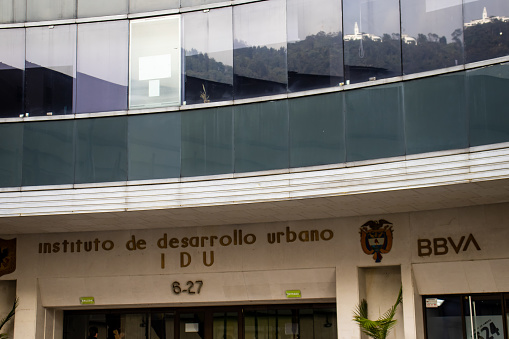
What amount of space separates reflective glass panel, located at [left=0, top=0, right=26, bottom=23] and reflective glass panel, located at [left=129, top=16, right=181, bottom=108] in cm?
264

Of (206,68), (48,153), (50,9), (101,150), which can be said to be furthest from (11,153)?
(206,68)

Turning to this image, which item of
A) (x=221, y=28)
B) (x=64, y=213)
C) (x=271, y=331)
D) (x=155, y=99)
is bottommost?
(x=271, y=331)

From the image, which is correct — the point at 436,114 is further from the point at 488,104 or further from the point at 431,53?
the point at 431,53

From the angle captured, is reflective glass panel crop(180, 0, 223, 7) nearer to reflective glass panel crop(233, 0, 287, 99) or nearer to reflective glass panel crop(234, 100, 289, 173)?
reflective glass panel crop(233, 0, 287, 99)

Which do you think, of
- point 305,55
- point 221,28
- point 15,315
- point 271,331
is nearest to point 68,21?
point 221,28

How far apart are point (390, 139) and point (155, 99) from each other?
5.29 metres

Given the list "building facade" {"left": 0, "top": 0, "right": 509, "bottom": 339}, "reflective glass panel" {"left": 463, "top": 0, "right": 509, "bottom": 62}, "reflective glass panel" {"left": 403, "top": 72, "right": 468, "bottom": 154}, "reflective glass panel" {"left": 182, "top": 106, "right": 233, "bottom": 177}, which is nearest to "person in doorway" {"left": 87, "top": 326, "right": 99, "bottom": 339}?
"building facade" {"left": 0, "top": 0, "right": 509, "bottom": 339}

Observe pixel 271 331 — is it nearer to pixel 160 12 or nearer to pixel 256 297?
pixel 256 297

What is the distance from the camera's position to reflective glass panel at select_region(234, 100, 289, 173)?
15477 millimetres

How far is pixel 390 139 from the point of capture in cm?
1446

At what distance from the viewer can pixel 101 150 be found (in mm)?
16672

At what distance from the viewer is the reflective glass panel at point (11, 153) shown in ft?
55.2

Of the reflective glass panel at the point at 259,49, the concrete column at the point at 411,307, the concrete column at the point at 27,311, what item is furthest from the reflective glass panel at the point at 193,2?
the concrete column at the point at 27,311

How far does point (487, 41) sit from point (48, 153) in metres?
9.29
